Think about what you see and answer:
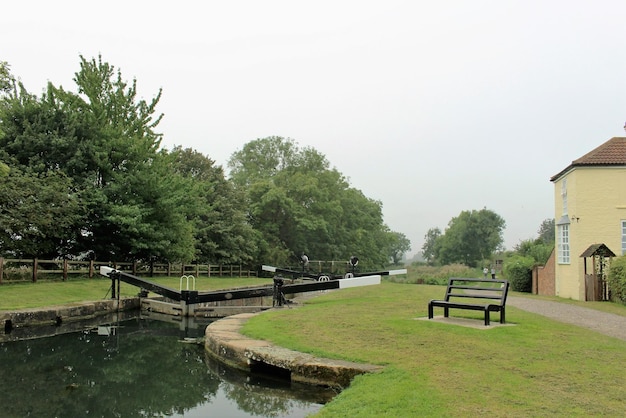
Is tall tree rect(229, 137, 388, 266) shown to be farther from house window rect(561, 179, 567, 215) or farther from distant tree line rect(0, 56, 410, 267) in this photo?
house window rect(561, 179, 567, 215)

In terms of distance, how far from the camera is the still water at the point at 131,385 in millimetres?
5051

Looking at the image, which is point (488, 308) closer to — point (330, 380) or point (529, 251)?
point (330, 380)

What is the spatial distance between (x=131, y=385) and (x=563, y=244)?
49.5 ft

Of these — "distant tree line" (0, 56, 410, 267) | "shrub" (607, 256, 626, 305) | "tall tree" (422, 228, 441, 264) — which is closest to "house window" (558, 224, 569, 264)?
"shrub" (607, 256, 626, 305)

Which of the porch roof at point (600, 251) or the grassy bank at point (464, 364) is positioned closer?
the grassy bank at point (464, 364)

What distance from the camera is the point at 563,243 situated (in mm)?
16203

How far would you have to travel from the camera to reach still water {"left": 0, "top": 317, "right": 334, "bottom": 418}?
5.05 metres

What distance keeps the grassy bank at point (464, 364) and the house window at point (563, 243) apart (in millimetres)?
8661

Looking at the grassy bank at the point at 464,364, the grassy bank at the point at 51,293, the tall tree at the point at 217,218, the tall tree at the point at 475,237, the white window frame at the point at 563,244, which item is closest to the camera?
the grassy bank at the point at 464,364

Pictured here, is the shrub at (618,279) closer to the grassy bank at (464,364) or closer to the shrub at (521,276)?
the grassy bank at (464,364)

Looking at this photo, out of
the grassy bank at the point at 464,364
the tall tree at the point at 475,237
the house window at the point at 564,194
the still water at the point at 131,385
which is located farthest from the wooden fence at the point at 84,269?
the tall tree at the point at 475,237

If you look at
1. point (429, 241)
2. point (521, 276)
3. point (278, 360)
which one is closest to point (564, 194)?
point (521, 276)

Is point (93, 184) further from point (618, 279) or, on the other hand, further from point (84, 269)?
point (618, 279)

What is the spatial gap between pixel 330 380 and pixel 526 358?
2.35 metres
